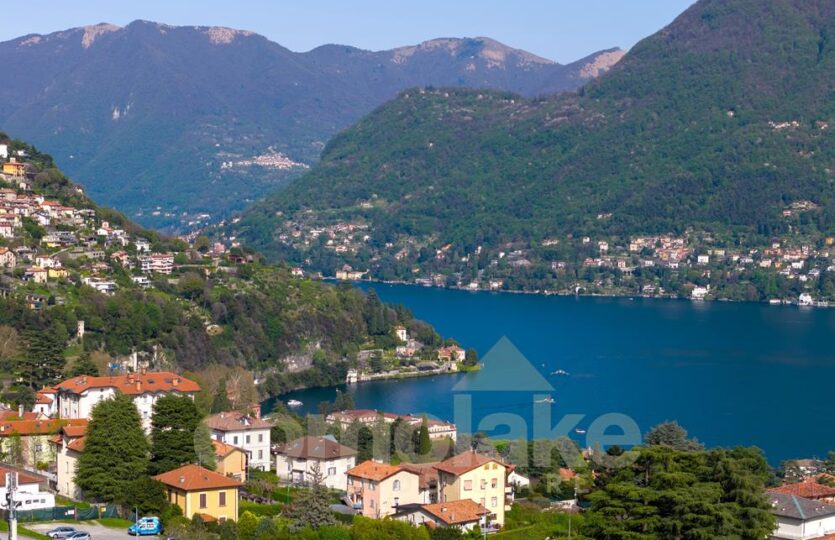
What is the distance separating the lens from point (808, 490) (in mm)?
21531

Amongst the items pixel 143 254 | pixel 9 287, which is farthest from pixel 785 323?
pixel 9 287

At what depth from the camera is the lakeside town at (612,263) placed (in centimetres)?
8356

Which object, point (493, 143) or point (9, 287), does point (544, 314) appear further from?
point (493, 143)

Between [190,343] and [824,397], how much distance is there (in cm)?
1935

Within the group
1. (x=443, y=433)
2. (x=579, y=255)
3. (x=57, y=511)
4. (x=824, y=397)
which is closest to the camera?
(x=57, y=511)

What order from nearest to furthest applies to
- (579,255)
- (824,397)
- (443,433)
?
(443,433) → (824,397) → (579,255)

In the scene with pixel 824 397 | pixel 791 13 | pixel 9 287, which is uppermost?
pixel 791 13

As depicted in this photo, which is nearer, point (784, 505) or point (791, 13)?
point (784, 505)

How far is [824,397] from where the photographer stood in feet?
145

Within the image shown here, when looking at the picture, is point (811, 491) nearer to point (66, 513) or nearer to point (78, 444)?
point (66, 513)

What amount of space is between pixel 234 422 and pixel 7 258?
1998 centimetres

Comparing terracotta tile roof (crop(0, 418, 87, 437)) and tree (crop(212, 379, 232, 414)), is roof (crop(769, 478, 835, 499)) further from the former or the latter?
tree (crop(212, 379, 232, 414))

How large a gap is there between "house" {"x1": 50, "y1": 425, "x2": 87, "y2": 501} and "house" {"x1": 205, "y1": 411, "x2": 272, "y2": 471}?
12.4ft

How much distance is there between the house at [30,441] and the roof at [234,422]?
3.09 m
